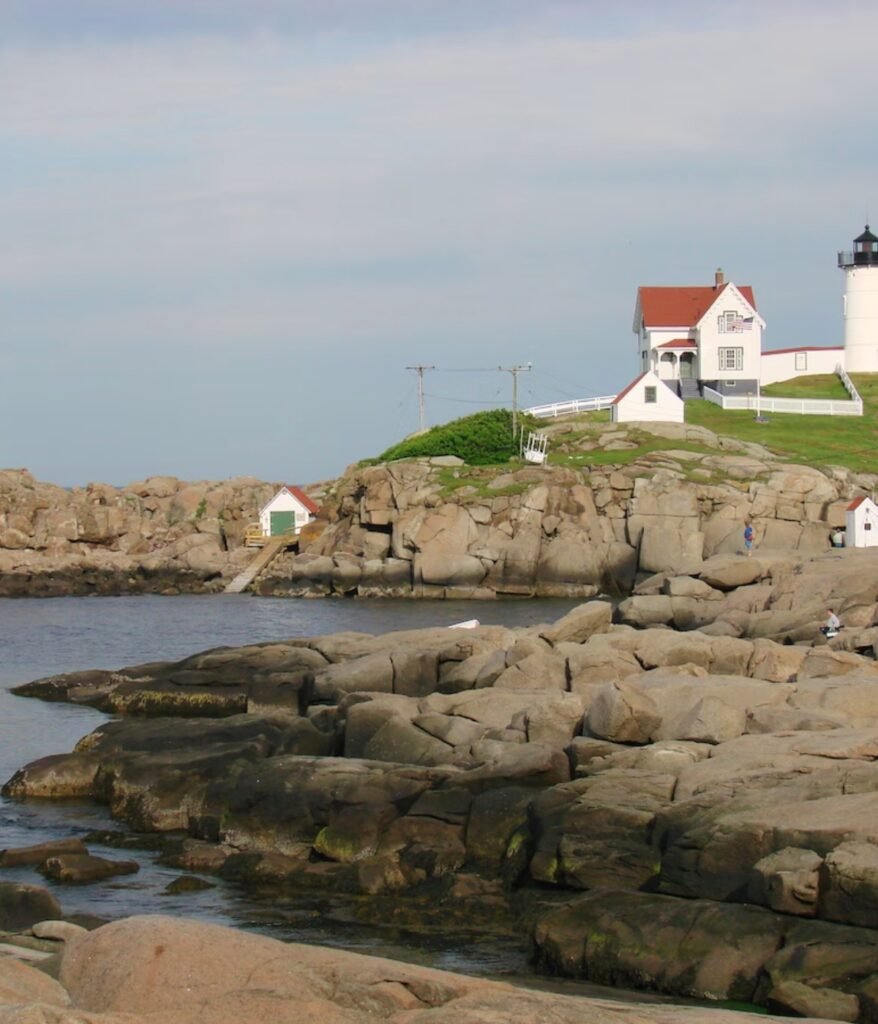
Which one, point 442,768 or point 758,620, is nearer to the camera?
point 442,768

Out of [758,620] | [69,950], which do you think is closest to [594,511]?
[758,620]

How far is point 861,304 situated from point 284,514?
3821cm

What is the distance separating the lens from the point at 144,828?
23.5 metres

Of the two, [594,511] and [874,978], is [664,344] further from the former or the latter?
[874,978]

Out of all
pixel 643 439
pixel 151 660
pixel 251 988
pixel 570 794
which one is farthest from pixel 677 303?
pixel 251 988

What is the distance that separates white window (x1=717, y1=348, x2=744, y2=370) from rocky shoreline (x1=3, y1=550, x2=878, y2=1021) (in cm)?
5430

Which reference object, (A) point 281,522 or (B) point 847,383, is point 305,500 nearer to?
(A) point 281,522

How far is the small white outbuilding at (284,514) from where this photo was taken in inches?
3098

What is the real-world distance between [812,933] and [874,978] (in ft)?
3.84

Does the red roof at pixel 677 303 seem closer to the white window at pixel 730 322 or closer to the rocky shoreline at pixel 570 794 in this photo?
the white window at pixel 730 322

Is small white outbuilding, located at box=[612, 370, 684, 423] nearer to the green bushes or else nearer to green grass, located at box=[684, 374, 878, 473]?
green grass, located at box=[684, 374, 878, 473]

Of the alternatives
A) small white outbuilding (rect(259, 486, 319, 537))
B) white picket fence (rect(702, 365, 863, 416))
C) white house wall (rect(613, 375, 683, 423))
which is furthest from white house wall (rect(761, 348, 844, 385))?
small white outbuilding (rect(259, 486, 319, 537))

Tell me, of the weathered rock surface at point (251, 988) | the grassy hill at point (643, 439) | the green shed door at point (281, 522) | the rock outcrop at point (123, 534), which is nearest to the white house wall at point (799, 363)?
the grassy hill at point (643, 439)

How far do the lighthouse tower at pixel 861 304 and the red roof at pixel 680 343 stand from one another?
1147 cm
